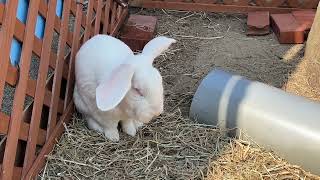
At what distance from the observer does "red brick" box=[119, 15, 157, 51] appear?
→ 3.88 m

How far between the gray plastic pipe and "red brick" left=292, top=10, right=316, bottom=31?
4.36 feet

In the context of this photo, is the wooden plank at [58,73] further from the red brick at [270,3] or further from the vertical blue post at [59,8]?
the red brick at [270,3]

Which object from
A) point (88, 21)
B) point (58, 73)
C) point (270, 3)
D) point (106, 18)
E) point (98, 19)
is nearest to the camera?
point (58, 73)

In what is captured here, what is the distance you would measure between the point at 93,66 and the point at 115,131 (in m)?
0.40

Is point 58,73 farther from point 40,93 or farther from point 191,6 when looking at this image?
point 191,6

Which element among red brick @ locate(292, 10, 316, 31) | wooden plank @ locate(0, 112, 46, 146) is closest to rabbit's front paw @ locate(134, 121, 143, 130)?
wooden plank @ locate(0, 112, 46, 146)

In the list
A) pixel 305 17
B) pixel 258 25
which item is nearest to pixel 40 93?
pixel 258 25

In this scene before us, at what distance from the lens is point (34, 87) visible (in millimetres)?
2541

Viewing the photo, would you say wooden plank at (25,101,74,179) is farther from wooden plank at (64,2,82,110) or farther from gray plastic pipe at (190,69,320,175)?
gray plastic pipe at (190,69,320,175)

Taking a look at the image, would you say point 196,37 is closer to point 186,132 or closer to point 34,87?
point 186,132

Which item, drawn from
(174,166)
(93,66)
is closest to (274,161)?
(174,166)

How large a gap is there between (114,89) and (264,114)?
0.90 m

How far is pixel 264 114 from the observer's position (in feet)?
9.06

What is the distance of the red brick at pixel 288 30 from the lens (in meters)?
4.01
